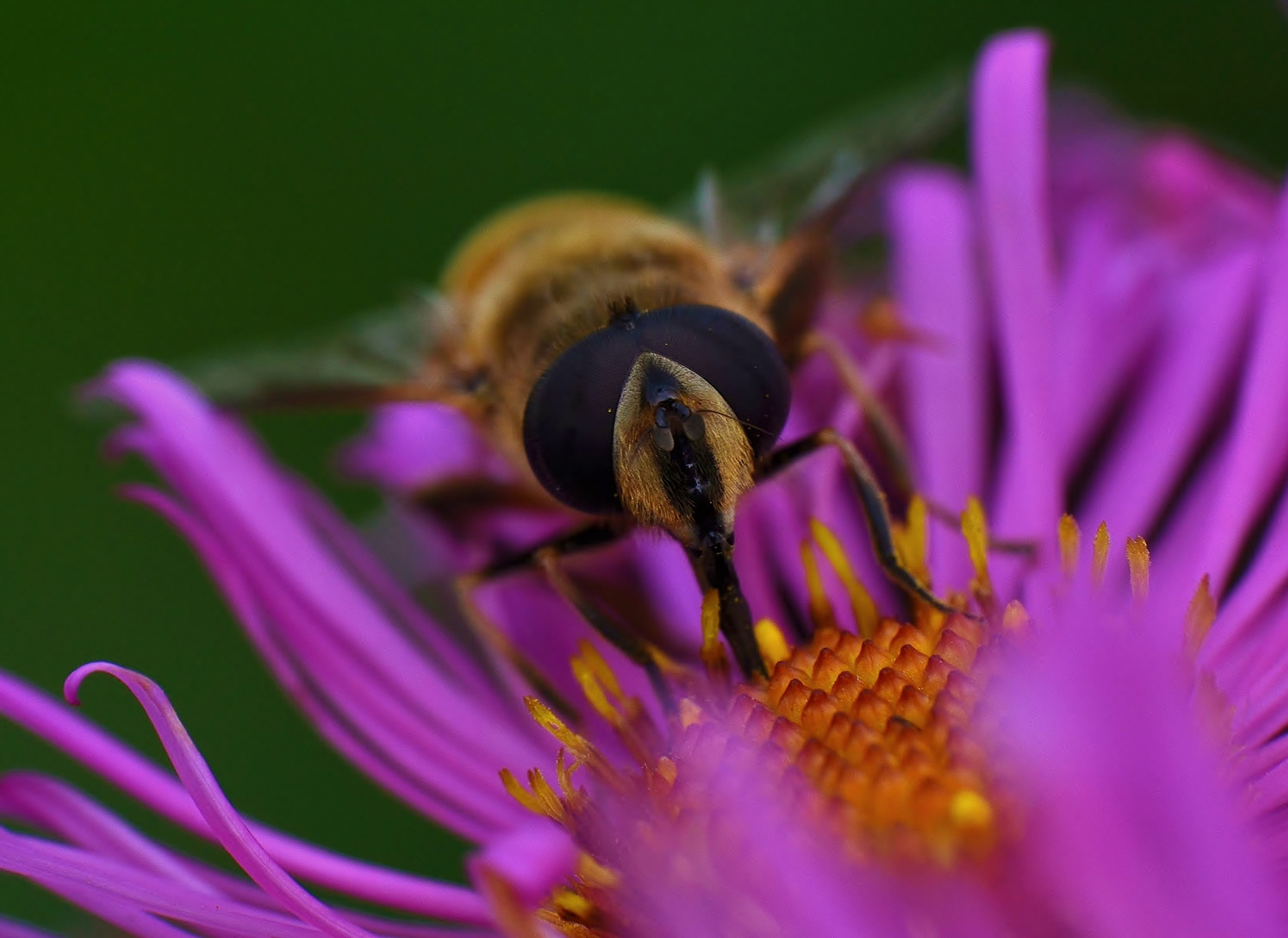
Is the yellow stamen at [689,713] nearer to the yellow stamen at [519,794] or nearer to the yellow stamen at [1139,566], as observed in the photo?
the yellow stamen at [519,794]

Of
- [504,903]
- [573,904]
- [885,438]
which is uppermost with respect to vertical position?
[885,438]

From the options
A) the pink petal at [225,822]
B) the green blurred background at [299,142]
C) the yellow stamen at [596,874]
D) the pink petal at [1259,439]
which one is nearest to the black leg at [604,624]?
the yellow stamen at [596,874]

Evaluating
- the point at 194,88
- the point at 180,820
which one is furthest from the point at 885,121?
the point at 194,88

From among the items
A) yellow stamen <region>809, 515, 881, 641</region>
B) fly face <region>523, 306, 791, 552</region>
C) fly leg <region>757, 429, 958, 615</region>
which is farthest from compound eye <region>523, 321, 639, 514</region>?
yellow stamen <region>809, 515, 881, 641</region>

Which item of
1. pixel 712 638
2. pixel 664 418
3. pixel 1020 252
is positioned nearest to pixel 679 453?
pixel 664 418

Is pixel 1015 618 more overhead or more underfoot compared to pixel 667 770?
more overhead

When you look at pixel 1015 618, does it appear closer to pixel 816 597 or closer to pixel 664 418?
pixel 816 597
